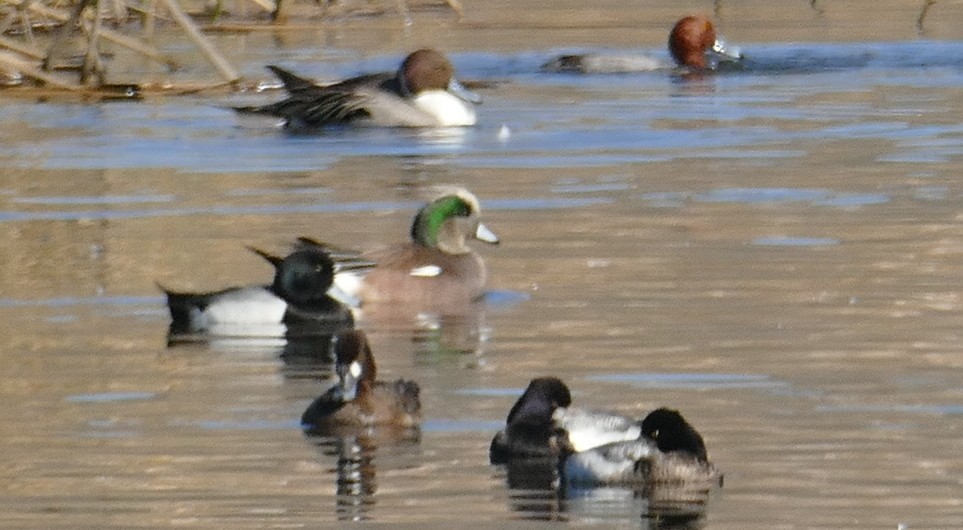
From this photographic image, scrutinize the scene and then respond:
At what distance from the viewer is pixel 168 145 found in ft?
57.6

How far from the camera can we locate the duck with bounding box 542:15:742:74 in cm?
2302

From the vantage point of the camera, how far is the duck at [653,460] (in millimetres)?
7375

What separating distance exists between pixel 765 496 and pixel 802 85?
48.8 ft

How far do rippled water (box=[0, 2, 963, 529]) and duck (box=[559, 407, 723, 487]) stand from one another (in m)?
0.09

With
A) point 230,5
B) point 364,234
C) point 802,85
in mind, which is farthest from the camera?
point 230,5

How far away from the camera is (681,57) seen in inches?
969

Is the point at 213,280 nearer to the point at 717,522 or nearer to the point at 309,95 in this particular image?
the point at 717,522

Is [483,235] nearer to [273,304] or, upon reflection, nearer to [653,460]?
[273,304]

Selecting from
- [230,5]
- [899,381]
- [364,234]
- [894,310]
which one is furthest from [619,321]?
[230,5]

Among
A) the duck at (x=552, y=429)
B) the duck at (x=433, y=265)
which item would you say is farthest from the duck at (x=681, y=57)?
the duck at (x=552, y=429)

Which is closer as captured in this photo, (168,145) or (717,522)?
(717,522)

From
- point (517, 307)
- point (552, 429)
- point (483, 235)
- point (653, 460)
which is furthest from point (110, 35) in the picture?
point (653, 460)

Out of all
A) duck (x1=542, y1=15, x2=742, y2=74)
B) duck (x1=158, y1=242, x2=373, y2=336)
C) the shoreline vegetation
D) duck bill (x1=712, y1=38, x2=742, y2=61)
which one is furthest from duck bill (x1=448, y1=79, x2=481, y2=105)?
duck (x1=158, y1=242, x2=373, y2=336)

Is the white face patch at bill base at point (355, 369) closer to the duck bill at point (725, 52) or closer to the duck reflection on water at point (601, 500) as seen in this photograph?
the duck reflection on water at point (601, 500)
